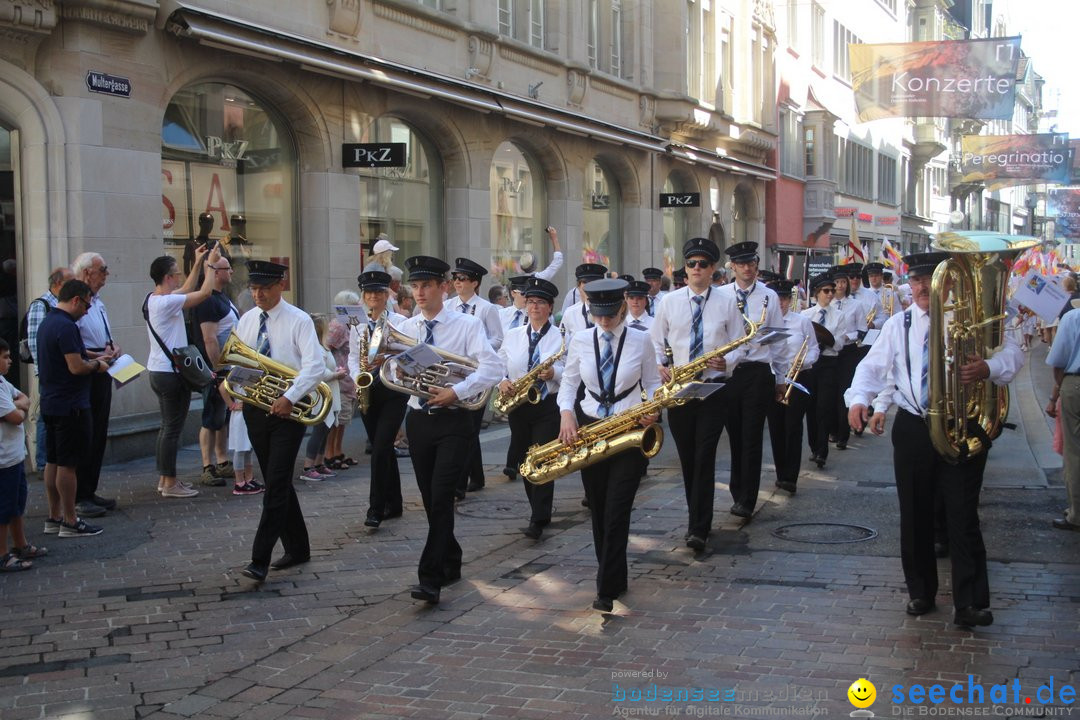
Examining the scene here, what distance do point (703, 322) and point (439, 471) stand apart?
2.81 m

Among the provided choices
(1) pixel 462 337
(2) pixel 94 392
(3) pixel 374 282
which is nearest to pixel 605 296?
(1) pixel 462 337

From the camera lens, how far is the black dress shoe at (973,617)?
6266 millimetres

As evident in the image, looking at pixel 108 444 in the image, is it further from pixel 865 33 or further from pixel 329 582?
pixel 865 33

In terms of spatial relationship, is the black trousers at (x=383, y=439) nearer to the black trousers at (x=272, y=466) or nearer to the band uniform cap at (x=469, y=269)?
the black trousers at (x=272, y=466)

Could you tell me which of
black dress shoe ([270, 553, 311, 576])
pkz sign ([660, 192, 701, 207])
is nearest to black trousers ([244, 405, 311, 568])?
black dress shoe ([270, 553, 311, 576])

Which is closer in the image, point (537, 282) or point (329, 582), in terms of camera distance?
point (329, 582)

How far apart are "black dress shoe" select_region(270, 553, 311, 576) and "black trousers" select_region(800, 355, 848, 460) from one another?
602 cm

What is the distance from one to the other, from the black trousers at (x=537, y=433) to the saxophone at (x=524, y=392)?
0.06 m

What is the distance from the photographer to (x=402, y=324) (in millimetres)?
8266

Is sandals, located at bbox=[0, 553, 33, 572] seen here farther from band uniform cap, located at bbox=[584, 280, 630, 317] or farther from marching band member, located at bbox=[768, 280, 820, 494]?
marching band member, located at bbox=[768, 280, 820, 494]

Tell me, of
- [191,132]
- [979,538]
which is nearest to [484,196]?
[191,132]

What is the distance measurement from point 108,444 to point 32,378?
1.08 m

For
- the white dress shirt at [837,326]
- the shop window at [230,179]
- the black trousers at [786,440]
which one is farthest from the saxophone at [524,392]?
the shop window at [230,179]

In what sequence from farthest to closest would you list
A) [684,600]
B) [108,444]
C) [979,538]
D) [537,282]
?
[108,444] → [537,282] → [684,600] → [979,538]
